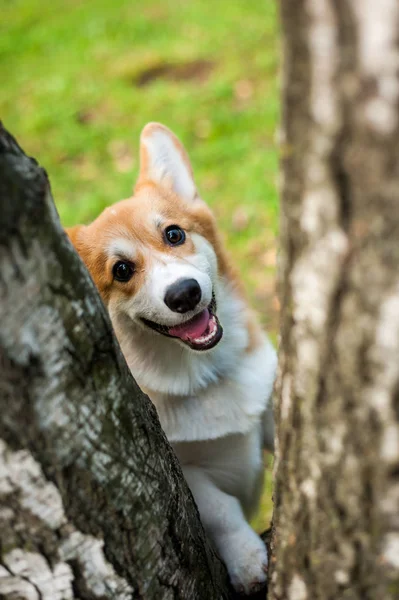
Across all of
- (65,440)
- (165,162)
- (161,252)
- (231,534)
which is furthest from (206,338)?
(65,440)

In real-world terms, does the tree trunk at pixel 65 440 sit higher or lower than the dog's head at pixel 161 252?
Answer: higher

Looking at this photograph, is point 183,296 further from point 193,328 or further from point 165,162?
point 165,162

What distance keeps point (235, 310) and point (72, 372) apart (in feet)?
5.15

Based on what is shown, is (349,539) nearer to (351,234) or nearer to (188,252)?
(351,234)

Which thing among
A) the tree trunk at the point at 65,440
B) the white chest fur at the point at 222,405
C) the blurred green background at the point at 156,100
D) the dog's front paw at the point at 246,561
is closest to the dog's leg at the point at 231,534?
the dog's front paw at the point at 246,561

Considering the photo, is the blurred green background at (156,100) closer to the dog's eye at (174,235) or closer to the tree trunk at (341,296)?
the dog's eye at (174,235)

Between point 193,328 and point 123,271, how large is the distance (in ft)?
1.23

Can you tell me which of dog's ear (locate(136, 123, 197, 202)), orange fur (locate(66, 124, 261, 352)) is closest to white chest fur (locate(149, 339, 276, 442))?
orange fur (locate(66, 124, 261, 352))

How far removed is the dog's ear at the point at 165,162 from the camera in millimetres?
2820

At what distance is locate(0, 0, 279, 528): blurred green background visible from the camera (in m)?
5.11

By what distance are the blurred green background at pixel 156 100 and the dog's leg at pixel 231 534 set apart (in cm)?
116

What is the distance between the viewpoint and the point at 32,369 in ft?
3.77

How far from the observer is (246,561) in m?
2.10

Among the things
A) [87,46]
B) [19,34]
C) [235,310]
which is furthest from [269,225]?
[19,34]
